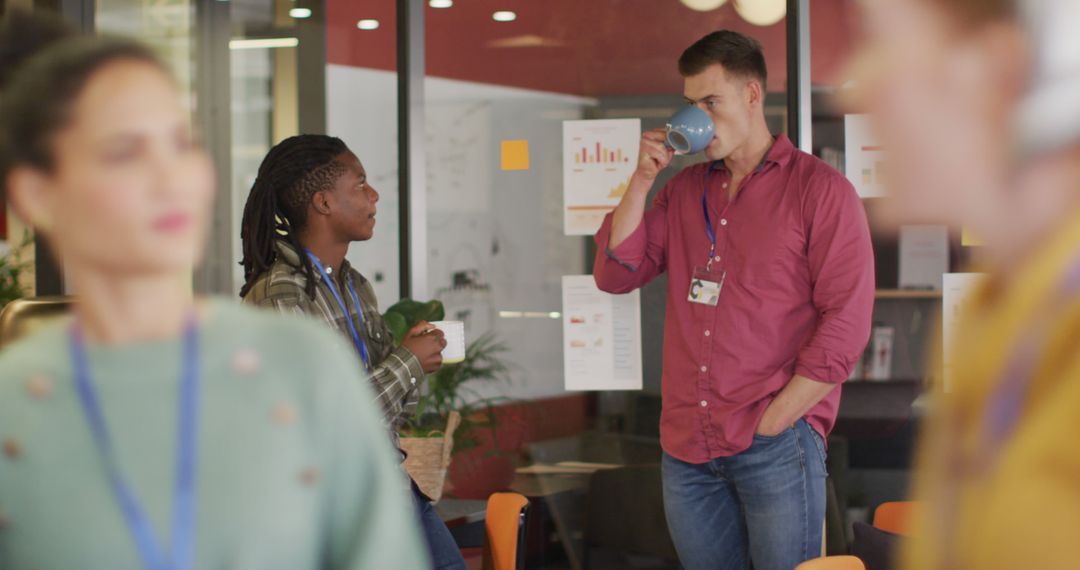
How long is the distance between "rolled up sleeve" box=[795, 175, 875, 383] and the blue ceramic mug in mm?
316

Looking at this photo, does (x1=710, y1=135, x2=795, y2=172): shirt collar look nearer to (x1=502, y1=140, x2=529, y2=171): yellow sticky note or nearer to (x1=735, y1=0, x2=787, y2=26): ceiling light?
(x1=735, y1=0, x2=787, y2=26): ceiling light

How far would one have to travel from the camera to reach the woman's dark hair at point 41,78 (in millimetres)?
849

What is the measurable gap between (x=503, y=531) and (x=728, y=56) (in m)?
1.39

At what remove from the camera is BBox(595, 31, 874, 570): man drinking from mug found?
287 centimetres

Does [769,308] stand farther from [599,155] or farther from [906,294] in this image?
[906,294]

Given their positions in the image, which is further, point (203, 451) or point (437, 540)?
point (437, 540)

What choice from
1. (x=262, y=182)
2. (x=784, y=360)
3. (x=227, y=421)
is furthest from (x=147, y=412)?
(x=784, y=360)

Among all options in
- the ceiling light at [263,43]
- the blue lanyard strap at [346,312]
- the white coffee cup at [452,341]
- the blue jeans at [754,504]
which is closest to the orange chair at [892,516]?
the blue jeans at [754,504]

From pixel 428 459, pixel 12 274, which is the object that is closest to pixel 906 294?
pixel 428 459

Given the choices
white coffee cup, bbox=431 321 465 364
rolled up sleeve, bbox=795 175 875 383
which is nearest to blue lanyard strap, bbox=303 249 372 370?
white coffee cup, bbox=431 321 465 364

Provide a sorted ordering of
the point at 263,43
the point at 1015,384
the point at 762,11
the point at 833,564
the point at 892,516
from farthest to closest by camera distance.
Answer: the point at 263,43 → the point at 762,11 → the point at 892,516 → the point at 833,564 → the point at 1015,384

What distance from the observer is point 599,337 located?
411 cm

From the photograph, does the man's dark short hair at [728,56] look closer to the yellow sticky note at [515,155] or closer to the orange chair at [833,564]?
the yellow sticky note at [515,155]

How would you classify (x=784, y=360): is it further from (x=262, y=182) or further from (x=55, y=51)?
(x=55, y=51)
